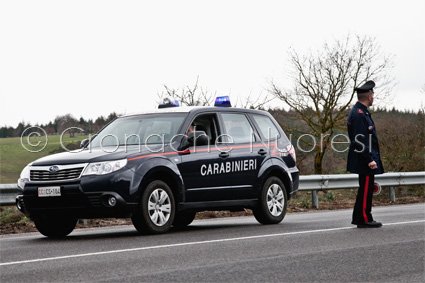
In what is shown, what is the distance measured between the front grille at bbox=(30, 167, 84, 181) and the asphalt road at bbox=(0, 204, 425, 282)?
747 millimetres

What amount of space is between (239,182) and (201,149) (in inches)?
34.2

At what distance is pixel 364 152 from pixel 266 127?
2377 millimetres

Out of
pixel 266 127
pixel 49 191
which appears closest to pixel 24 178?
pixel 49 191

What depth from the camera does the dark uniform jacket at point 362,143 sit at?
11164mm

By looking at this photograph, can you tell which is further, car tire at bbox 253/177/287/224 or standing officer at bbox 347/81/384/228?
car tire at bbox 253/177/287/224

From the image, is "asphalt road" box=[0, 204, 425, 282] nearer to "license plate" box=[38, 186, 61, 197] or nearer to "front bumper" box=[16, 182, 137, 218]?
"front bumper" box=[16, 182, 137, 218]

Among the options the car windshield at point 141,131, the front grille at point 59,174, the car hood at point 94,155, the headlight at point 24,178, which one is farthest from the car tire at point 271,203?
the headlight at point 24,178

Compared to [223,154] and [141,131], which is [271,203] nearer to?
[223,154]

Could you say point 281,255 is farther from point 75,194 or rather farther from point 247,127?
point 247,127

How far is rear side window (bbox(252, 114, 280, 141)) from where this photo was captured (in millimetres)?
13047

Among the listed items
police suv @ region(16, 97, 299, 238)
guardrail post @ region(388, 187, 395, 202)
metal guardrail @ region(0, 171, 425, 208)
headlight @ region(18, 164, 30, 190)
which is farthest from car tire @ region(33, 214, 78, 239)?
guardrail post @ region(388, 187, 395, 202)

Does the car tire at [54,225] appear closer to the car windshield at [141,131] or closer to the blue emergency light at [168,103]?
the car windshield at [141,131]

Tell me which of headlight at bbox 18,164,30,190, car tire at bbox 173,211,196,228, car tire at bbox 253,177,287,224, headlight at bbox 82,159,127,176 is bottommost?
car tire at bbox 173,211,196,228

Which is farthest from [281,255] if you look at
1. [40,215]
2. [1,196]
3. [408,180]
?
[408,180]
